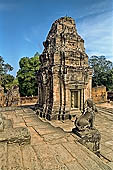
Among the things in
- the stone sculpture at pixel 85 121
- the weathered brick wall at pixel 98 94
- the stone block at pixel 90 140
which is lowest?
the stone block at pixel 90 140

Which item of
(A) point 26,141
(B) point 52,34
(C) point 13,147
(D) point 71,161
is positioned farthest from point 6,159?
(B) point 52,34

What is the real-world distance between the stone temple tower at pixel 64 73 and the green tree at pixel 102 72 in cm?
2348

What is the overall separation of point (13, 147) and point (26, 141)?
0.42m

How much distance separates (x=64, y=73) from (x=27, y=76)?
1601cm

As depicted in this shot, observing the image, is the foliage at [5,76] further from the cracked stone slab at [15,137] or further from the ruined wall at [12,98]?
the cracked stone slab at [15,137]

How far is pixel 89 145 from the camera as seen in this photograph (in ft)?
14.2

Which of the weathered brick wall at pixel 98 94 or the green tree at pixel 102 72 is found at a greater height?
the green tree at pixel 102 72

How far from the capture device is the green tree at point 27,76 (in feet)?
76.1

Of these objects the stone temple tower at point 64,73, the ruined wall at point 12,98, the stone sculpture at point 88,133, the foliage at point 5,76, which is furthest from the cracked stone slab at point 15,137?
the foliage at point 5,76

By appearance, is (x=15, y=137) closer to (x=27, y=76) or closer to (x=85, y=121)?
(x=85, y=121)

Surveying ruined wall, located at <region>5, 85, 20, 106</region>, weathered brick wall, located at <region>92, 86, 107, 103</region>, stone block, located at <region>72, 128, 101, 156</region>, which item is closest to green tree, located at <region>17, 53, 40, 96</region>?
ruined wall, located at <region>5, 85, 20, 106</region>

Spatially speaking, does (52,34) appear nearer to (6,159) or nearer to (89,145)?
(89,145)

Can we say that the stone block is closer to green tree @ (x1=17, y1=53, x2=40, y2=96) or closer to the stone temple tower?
the stone temple tower

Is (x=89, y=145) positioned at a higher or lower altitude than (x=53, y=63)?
lower
